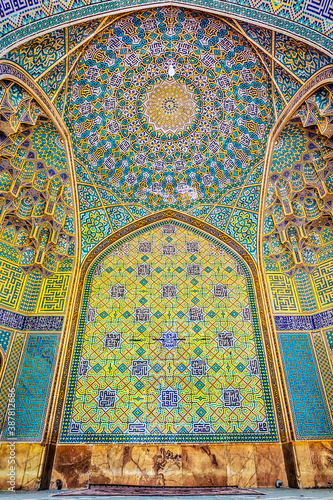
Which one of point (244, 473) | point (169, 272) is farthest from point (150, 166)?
point (244, 473)

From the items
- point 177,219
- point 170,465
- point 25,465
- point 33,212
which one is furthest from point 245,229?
point 25,465

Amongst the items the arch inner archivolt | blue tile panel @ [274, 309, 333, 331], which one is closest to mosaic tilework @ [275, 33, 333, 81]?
the arch inner archivolt

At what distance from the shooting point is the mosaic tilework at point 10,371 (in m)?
6.20

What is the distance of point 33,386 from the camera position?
6461 millimetres

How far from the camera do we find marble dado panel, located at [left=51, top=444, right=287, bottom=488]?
19.1ft

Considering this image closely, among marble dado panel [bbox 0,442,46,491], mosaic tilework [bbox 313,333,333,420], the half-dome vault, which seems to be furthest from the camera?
the half-dome vault

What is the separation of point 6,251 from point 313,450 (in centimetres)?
670

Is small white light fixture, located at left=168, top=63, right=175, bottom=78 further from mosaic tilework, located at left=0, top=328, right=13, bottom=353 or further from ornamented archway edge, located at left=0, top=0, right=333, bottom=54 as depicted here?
mosaic tilework, located at left=0, top=328, right=13, bottom=353

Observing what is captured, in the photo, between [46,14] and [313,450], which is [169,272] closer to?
[313,450]

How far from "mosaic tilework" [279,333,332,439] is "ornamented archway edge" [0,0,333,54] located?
5056 mm

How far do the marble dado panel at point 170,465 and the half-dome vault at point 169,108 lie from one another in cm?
517

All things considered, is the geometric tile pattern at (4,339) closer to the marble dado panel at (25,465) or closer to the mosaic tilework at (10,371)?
the mosaic tilework at (10,371)

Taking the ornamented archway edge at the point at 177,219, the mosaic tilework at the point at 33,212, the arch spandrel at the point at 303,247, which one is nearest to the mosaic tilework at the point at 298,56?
the arch spandrel at the point at 303,247

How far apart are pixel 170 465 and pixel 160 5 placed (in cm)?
802
